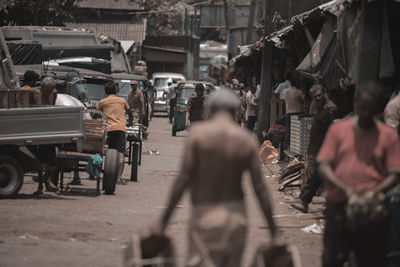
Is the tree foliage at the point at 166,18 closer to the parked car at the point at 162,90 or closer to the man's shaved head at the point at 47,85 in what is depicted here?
the parked car at the point at 162,90

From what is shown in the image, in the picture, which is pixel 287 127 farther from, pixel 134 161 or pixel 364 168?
pixel 364 168

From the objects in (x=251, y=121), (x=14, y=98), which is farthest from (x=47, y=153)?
(x=251, y=121)

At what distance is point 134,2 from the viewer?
Answer: 182 ft

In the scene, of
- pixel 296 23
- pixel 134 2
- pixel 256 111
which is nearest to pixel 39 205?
pixel 296 23

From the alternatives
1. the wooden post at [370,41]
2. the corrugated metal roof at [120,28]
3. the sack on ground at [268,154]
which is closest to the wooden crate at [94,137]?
the wooden post at [370,41]

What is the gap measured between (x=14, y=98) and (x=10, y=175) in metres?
1.23

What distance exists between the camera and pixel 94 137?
44.8 ft

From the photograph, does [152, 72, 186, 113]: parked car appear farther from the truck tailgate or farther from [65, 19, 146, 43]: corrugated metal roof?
the truck tailgate

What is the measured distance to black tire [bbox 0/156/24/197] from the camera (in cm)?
1261

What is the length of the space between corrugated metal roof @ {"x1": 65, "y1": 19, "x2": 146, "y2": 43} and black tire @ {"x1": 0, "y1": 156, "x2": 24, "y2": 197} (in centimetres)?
3971

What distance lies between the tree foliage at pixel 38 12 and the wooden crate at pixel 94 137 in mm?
20691

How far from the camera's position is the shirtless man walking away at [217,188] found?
5.60m

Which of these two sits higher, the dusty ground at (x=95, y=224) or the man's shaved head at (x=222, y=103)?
the man's shaved head at (x=222, y=103)

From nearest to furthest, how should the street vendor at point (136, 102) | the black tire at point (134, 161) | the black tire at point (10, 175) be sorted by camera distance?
1. the black tire at point (10, 175)
2. the black tire at point (134, 161)
3. the street vendor at point (136, 102)
